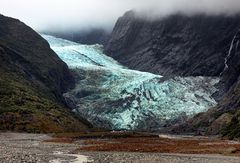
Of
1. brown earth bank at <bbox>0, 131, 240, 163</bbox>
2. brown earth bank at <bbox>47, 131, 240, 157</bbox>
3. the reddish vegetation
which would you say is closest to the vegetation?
brown earth bank at <bbox>47, 131, 240, 157</bbox>

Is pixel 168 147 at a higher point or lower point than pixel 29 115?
higher

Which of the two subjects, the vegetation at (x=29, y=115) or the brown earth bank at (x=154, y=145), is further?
the vegetation at (x=29, y=115)

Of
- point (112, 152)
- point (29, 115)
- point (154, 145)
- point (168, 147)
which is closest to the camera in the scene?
point (112, 152)

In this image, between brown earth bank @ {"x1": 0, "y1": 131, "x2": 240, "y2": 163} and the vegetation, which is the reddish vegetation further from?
the vegetation

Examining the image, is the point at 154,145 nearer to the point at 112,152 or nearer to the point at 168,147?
the point at 168,147

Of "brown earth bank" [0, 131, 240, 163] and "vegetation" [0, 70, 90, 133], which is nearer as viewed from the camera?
"brown earth bank" [0, 131, 240, 163]

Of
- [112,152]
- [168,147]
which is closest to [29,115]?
[168,147]

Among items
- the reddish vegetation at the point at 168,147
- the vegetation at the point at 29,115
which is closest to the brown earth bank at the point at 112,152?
the reddish vegetation at the point at 168,147

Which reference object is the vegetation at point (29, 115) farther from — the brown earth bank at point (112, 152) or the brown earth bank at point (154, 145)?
the brown earth bank at point (112, 152)

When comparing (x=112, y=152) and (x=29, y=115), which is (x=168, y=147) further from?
(x=29, y=115)

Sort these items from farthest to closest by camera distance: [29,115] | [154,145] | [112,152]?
[29,115] → [154,145] → [112,152]

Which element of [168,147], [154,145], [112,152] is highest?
[112,152]

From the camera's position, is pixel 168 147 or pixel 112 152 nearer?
pixel 112 152

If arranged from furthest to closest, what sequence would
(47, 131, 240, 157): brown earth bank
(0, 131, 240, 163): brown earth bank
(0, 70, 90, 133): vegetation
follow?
(0, 70, 90, 133): vegetation → (47, 131, 240, 157): brown earth bank → (0, 131, 240, 163): brown earth bank
